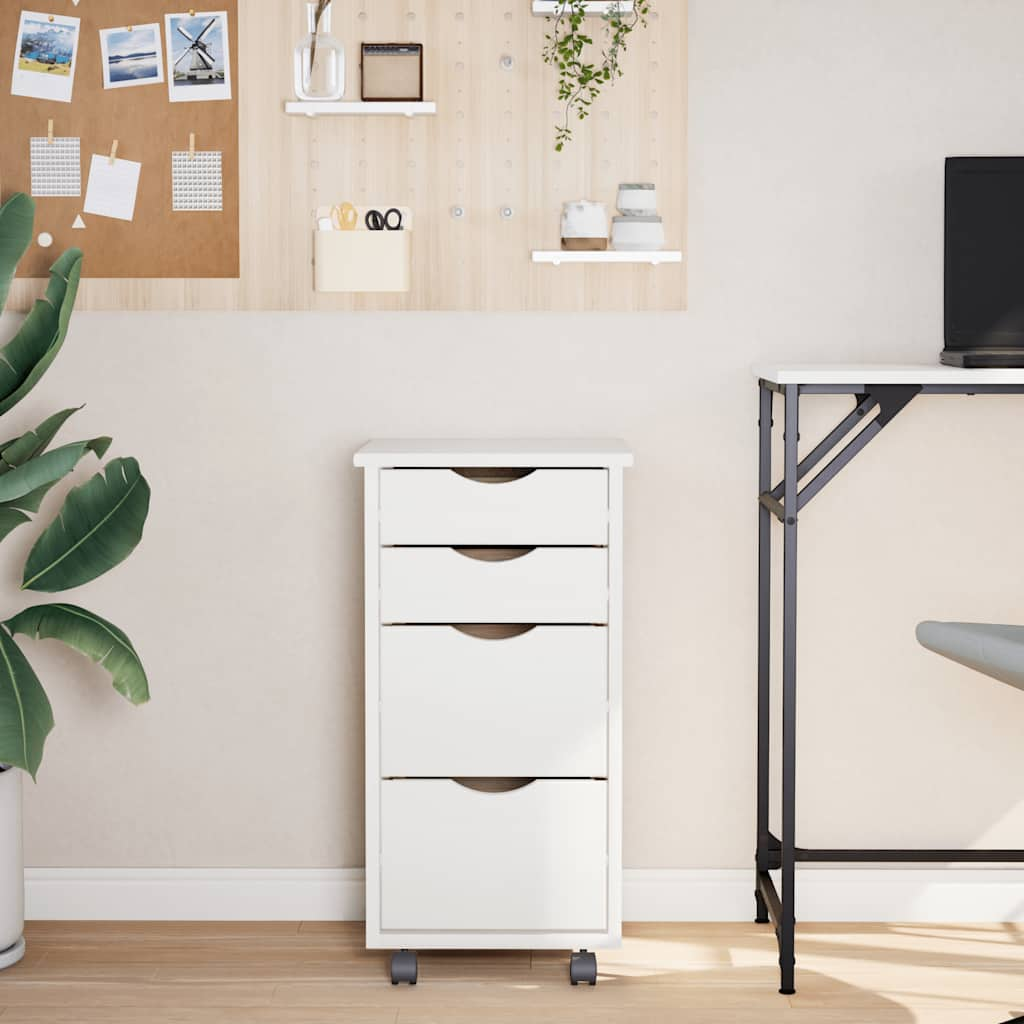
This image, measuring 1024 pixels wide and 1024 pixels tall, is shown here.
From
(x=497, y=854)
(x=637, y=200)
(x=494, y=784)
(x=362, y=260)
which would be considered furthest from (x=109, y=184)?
(x=497, y=854)

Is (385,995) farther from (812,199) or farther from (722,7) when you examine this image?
(722,7)

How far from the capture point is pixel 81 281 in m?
2.70

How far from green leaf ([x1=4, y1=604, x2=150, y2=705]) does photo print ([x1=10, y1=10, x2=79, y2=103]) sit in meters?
1.09

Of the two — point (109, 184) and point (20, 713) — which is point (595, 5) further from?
point (20, 713)

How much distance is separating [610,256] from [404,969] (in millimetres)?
1437

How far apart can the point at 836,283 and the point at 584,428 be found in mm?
606

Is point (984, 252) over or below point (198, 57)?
below

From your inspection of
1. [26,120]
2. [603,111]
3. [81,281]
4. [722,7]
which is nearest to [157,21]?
[26,120]

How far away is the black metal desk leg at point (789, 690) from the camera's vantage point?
2.32 meters

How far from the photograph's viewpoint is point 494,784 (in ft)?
8.09

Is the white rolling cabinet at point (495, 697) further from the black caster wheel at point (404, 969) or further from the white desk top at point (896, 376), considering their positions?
the white desk top at point (896, 376)

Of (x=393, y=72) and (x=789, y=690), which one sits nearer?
(x=789, y=690)

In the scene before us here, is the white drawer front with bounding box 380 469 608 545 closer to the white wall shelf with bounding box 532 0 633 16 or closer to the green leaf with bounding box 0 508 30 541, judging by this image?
the green leaf with bounding box 0 508 30 541

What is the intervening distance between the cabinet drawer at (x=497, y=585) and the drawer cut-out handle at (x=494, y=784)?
1.05ft
